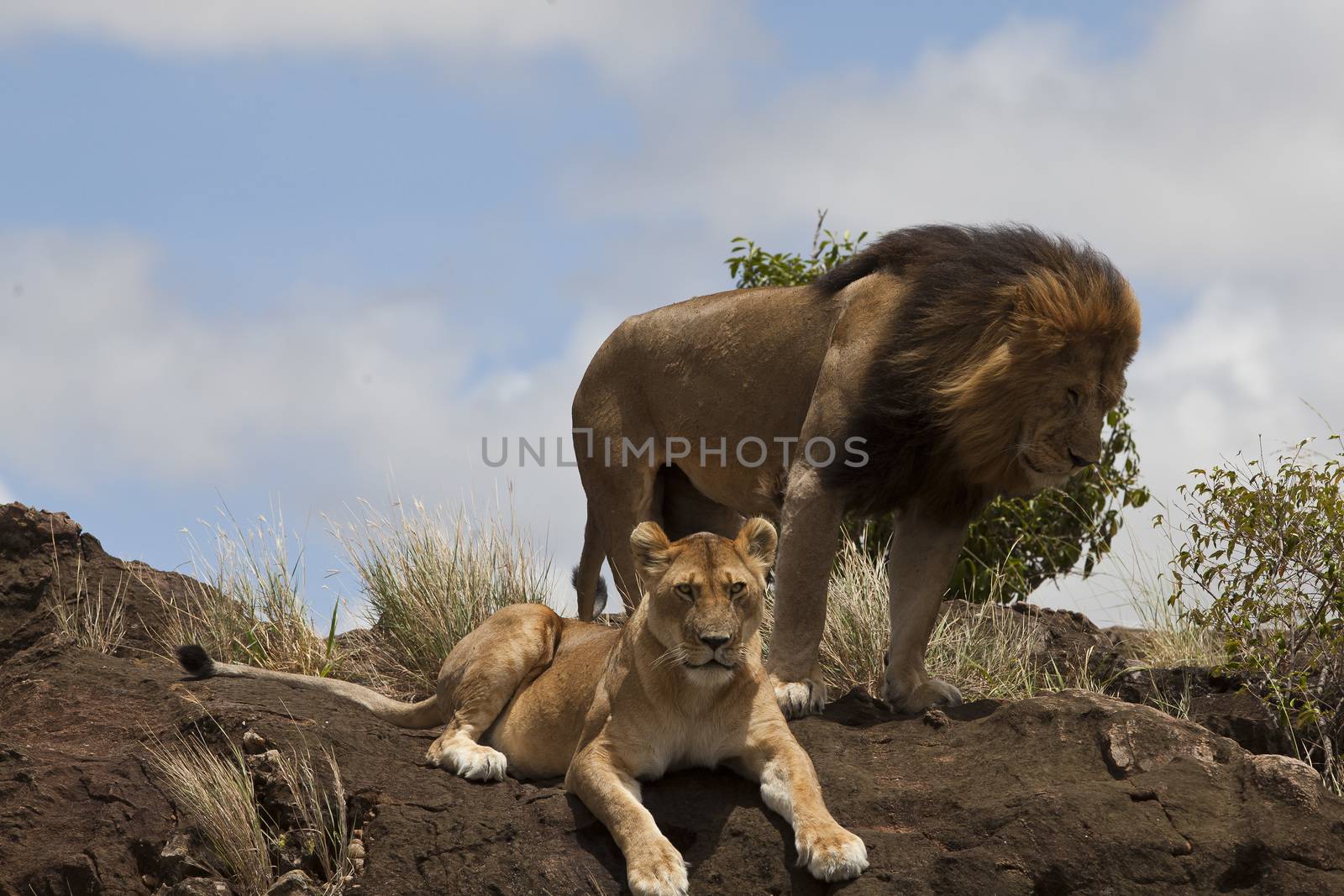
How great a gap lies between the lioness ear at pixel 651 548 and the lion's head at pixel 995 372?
135cm

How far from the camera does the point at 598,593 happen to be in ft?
28.4

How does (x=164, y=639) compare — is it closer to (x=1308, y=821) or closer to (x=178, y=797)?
(x=178, y=797)

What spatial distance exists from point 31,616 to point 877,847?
537cm

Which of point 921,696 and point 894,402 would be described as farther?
point 921,696

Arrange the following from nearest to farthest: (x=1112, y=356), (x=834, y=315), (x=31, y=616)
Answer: (x=1112, y=356), (x=834, y=315), (x=31, y=616)

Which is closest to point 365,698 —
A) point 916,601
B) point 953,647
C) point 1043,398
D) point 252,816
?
point 252,816

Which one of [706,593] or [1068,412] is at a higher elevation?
[1068,412]

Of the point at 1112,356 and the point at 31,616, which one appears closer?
the point at 1112,356

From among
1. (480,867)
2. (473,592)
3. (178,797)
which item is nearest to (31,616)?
(473,592)

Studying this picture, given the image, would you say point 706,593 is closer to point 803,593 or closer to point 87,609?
point 803,593

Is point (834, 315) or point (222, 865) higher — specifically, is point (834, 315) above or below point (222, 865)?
above

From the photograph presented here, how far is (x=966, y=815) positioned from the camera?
5.62 meters

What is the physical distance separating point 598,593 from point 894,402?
2447mm

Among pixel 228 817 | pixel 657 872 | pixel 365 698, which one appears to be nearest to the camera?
pixel 657 872
